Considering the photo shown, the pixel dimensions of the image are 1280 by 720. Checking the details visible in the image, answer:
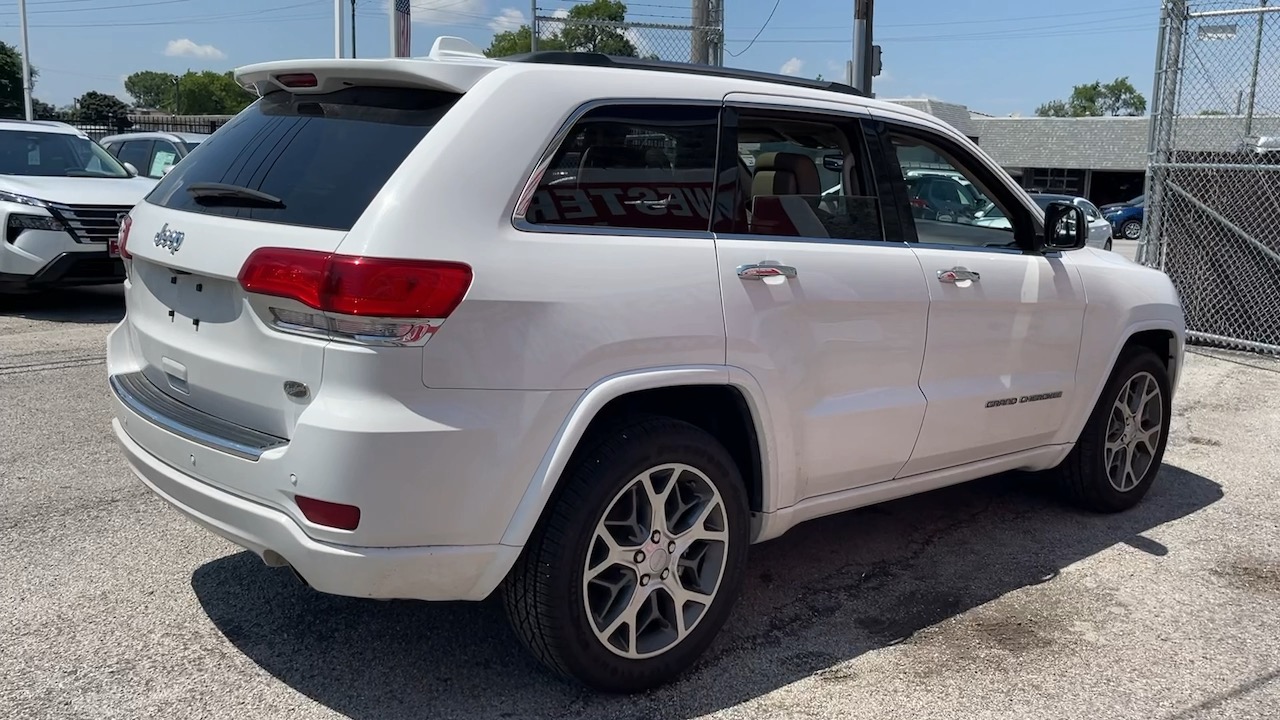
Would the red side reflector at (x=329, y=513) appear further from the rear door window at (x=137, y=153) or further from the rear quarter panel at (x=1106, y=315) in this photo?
the rear door window at (x=137, y=153)

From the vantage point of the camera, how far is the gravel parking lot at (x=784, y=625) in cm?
336

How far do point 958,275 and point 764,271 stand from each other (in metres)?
1.07

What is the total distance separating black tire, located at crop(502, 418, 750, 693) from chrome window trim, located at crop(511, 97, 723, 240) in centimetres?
57

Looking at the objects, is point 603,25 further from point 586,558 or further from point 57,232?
point 586,558

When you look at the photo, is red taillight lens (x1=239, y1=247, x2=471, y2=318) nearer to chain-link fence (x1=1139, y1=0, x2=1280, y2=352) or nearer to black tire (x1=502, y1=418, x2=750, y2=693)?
black tire (x1=502, y1=418, x2=750, y2=693)

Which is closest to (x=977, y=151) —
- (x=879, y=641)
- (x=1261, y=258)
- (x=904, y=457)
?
(x=904, y=457)

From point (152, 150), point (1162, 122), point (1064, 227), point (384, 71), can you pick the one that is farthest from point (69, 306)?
point (1162, 122)

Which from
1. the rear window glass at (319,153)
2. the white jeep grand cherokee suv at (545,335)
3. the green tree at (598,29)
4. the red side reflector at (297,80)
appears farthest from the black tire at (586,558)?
the green tree at (598,29)

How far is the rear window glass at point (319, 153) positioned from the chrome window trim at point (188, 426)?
1.96 ft

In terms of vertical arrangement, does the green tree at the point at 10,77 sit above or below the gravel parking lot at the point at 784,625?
above

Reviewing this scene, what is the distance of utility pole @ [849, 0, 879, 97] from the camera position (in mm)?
10750

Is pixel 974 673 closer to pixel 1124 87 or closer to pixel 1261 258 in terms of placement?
pixel 1261 258

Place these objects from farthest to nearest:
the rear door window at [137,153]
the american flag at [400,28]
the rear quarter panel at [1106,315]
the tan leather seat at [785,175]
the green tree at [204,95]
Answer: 1. the green tree at [204,95]
2. the rear door window at [137,153]
3. the american flag at [400,28]
4. the rear quarter panel at [1106,315]
5. the tan leather seat at [785,175]

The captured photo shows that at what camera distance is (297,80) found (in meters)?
3.48
